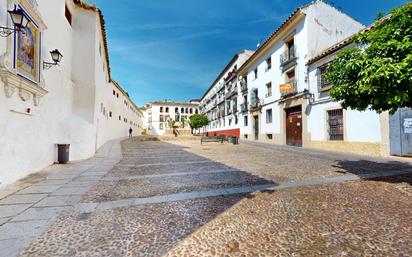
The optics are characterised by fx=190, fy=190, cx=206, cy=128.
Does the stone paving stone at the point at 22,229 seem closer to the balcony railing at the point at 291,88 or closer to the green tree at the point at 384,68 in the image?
the green tree at the point at 384,68

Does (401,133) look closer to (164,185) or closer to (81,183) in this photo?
(164,185)

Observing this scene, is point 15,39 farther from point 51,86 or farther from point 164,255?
point 164,255

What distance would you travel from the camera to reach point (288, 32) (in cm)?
1402

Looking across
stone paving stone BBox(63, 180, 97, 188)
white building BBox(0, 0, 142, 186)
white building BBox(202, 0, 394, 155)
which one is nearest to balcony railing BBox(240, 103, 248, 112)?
white building BBox(202, 0, 394, 155)

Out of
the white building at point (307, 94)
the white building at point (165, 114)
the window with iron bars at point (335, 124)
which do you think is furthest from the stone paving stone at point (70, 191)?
the white building at point (165, 114)

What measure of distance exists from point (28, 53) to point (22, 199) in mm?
3738

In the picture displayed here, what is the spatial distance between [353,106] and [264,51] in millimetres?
14485

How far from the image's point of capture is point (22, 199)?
3.39 m

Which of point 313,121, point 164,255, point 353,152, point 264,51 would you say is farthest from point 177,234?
point 264,51

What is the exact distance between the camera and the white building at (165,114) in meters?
52.3

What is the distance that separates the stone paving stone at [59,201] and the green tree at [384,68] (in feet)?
19.5

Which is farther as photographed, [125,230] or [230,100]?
[230,100]

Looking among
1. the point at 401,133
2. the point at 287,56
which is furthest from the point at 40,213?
the point at 287,56

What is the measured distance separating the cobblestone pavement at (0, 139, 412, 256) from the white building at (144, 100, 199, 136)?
4629 cm
